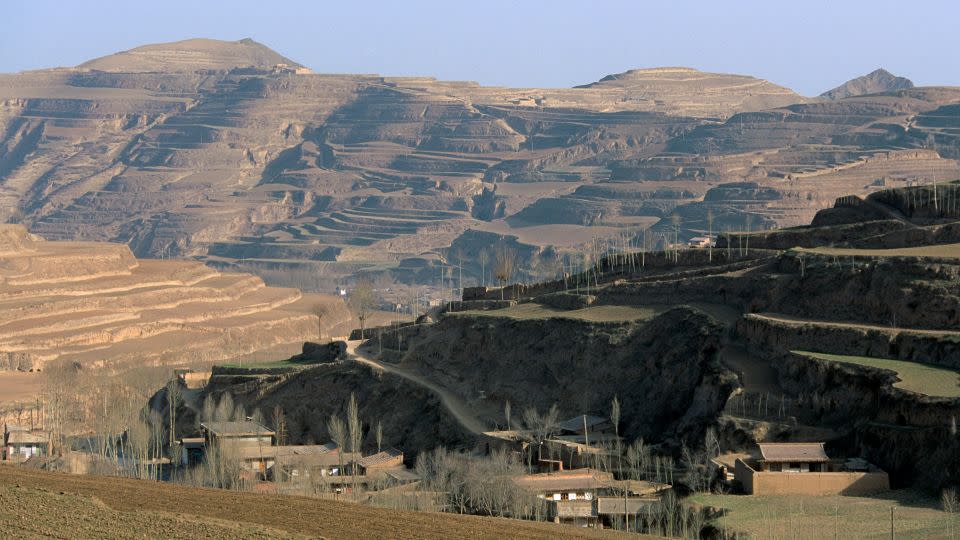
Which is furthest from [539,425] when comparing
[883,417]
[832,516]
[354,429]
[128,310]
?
[128,310]

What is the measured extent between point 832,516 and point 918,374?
9995 mm

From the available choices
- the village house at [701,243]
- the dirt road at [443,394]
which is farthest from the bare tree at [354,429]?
the village house at [701,243]

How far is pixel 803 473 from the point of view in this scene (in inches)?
2437

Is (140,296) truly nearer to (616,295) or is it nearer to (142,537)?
(616,295)

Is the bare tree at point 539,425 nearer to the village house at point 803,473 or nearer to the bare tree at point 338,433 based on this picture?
the bare tree at point 338,433

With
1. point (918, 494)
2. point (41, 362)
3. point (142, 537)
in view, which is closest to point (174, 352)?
point (41, 362)

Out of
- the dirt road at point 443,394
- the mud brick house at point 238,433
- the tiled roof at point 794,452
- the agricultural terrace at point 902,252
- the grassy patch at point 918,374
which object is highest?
the agricultural terrace at point 902,252

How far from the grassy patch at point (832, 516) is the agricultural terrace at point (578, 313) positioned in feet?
78.7

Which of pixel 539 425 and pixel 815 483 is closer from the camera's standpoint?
pixel 815 483

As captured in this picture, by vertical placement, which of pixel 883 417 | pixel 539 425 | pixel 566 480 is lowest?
pixel 566 480

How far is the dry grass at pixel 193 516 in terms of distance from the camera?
45156mm

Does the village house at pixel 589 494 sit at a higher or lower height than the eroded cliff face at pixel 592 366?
lower

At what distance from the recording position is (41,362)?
138 meters

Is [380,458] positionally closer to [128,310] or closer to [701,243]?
[701,243]
